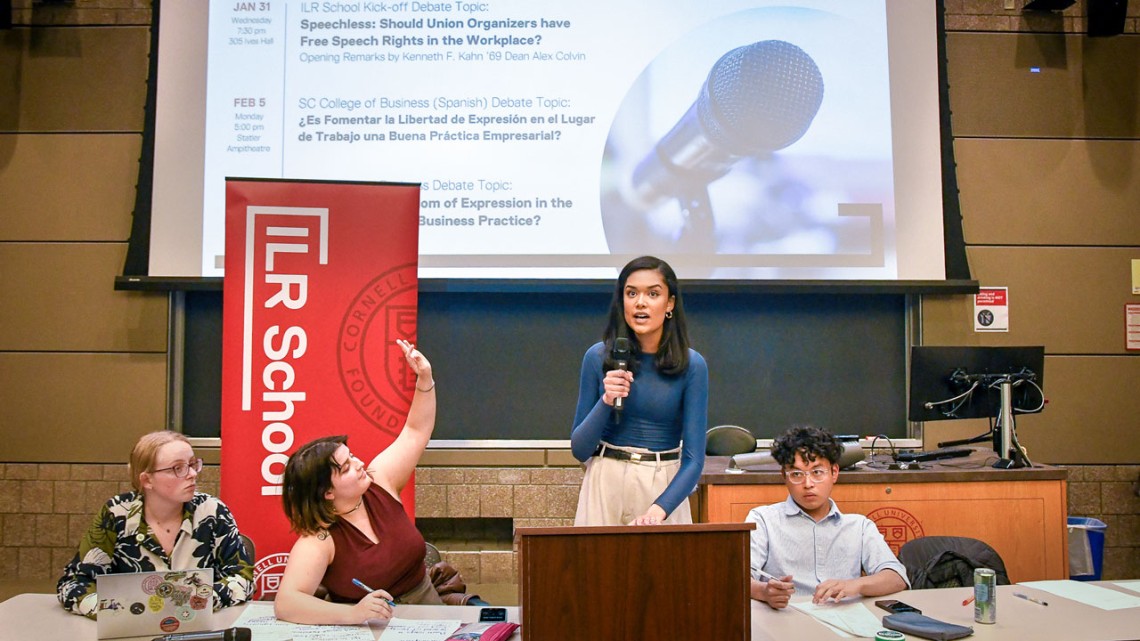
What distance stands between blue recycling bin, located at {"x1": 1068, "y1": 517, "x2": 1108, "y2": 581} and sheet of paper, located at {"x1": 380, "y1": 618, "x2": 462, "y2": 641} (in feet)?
10.7

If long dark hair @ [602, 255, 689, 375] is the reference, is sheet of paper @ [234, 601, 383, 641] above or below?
below

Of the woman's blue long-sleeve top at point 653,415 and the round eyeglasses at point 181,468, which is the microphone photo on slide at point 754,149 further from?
the round eyeglasses at point 181,468

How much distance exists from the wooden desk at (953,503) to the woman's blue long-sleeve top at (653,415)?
77 centimetres

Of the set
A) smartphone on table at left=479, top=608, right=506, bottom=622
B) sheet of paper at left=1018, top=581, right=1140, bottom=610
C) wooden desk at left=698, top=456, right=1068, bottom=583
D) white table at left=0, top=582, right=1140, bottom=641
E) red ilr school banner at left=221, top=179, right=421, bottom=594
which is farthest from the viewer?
wooden desk at left=698, top=456, right=1068, bottom=583

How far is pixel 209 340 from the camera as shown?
4.64 meters

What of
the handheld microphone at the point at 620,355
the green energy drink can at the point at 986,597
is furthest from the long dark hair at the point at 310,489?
the green energy drink can at the point at 986,597

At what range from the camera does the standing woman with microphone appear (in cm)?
265

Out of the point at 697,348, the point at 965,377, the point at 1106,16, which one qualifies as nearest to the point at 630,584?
the point at 965,377

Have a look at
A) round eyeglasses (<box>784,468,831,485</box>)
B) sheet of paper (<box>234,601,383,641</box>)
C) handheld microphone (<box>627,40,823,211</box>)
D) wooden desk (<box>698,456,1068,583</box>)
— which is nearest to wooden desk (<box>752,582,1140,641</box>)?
round eyeglasses (<box>784,468,831,485</box>)

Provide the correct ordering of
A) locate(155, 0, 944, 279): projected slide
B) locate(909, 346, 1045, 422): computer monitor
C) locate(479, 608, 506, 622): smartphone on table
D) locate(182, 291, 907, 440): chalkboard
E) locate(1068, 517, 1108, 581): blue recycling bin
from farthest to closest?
locate(182, 291, 907, 440): chalkboard
locate(155, 0, 944, 279): projected slide
locate(1068, 517, 1108, 581): blue recycling bin
locate(909, 346, 1045, 422): computer monitor
locate(479, 608, 506, 622): smartphone on table

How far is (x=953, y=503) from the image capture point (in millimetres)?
3436

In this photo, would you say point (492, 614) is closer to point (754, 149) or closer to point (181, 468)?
point (181, 468)

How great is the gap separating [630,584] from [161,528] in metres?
1.41

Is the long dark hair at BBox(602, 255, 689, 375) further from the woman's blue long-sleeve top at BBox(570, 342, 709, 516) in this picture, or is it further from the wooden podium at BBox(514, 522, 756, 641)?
the wooden podium at BBox(514, 522, 756, 641)
